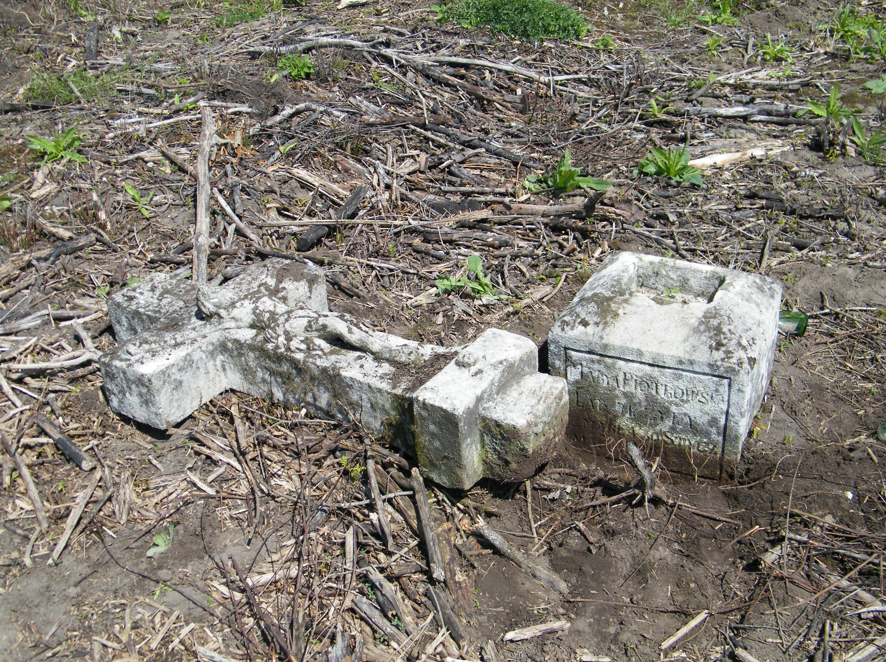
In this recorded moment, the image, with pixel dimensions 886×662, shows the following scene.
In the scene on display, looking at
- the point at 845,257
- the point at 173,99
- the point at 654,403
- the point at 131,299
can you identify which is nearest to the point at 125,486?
the point at 131,299

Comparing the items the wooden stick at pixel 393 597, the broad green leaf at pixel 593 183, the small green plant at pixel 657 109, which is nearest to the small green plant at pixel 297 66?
the broad green leaf at pixel 593 183

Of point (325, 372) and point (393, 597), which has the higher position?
point (325, 372)

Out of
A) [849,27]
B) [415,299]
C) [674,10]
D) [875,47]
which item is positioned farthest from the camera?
[674,10]

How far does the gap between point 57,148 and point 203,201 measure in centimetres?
184

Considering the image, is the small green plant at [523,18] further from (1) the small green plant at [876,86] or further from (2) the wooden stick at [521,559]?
(2) the wooden stick at [521,559]

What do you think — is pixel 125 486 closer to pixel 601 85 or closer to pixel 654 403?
pixel 654 403

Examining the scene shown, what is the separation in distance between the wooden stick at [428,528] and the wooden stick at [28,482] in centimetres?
200

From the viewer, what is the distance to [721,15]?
31.2 feet

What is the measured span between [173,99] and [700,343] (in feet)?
20.1

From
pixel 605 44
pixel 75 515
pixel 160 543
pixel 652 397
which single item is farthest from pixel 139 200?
pixel 605 44

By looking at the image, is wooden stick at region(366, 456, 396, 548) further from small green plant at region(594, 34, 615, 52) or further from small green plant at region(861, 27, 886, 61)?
small green plant at region(861, 27, 886, 61)

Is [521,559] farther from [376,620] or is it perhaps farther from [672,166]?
[672,166]

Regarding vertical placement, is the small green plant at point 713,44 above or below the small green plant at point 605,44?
below

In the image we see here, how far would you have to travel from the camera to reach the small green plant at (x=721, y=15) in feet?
30.9
